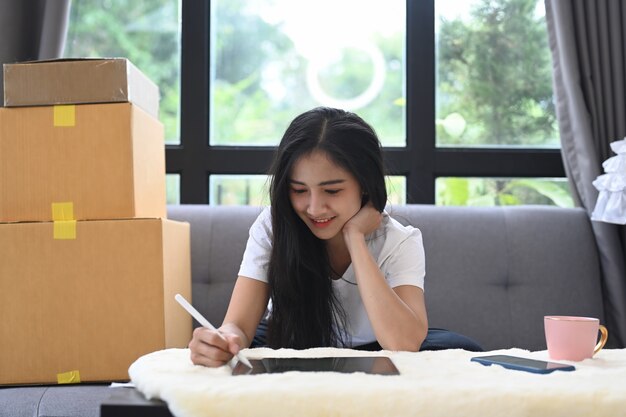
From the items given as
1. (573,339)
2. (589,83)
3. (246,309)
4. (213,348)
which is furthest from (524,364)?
(589,83)

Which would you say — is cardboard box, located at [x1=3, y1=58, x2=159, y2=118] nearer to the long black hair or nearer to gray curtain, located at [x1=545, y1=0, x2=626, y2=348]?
the long black hair

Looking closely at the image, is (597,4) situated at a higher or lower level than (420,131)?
higher

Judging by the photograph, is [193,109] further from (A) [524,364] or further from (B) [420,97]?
(A) [524,364]

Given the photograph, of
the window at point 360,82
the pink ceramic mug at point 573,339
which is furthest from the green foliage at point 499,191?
the pink ceramic mug at point 573,339

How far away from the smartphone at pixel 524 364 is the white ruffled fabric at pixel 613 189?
121cm

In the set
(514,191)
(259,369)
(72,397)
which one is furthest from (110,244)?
(514,191)

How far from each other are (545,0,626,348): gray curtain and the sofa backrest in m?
0.29

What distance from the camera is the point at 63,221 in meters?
1.83

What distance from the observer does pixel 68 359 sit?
1.82 m

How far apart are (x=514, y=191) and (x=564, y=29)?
0.58 metres

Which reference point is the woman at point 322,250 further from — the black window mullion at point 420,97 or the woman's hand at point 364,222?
the black window mullion at point 420,97

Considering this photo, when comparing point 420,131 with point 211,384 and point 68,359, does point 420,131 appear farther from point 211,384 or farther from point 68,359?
point 211,384

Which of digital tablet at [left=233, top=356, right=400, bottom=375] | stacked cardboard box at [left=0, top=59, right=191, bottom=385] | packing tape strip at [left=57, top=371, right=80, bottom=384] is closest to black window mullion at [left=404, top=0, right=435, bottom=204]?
stacked cardboard box at [left=0, top=59, right=191, bottom=385]

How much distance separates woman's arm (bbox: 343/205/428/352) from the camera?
60.1 inches
